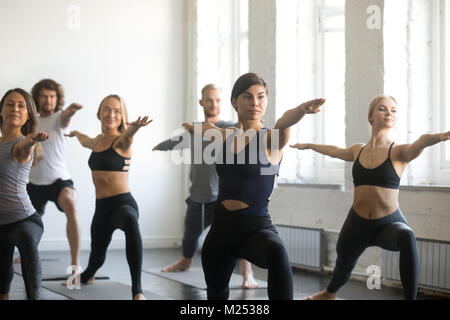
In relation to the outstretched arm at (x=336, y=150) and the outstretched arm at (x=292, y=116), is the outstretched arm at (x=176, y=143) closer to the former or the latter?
the outstretched arm at (x=336, y=150)

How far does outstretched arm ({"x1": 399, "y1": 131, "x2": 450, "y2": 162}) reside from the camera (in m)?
3.51

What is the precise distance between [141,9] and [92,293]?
4219 mm

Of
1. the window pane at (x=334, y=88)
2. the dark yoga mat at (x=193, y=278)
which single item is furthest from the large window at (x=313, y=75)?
the dark yoga mat at (x=193, y=278)

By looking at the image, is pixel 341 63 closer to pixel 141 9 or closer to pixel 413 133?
pixel 413 133

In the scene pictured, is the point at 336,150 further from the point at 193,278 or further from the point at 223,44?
the point at 223,44

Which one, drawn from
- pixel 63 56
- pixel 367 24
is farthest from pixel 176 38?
pixel 367 24

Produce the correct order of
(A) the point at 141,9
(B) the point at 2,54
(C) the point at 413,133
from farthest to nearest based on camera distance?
(A) the point at 141,9 → (B) the point at 2,54 → (C) the point at 413,133

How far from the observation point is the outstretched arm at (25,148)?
3590 mm

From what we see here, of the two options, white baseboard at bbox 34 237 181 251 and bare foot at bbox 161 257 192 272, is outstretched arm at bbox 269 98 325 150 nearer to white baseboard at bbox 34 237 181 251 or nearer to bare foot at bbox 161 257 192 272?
bare foot at bbox 161 257 192 272

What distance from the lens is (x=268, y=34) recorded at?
6.68 meters

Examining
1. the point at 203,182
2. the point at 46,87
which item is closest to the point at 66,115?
the point at 46,87

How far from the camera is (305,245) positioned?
6.11 metres

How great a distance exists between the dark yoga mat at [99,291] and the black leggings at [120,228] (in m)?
0.18

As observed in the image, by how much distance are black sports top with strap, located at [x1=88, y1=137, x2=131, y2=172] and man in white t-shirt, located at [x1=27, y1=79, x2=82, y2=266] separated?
0.72 metres
